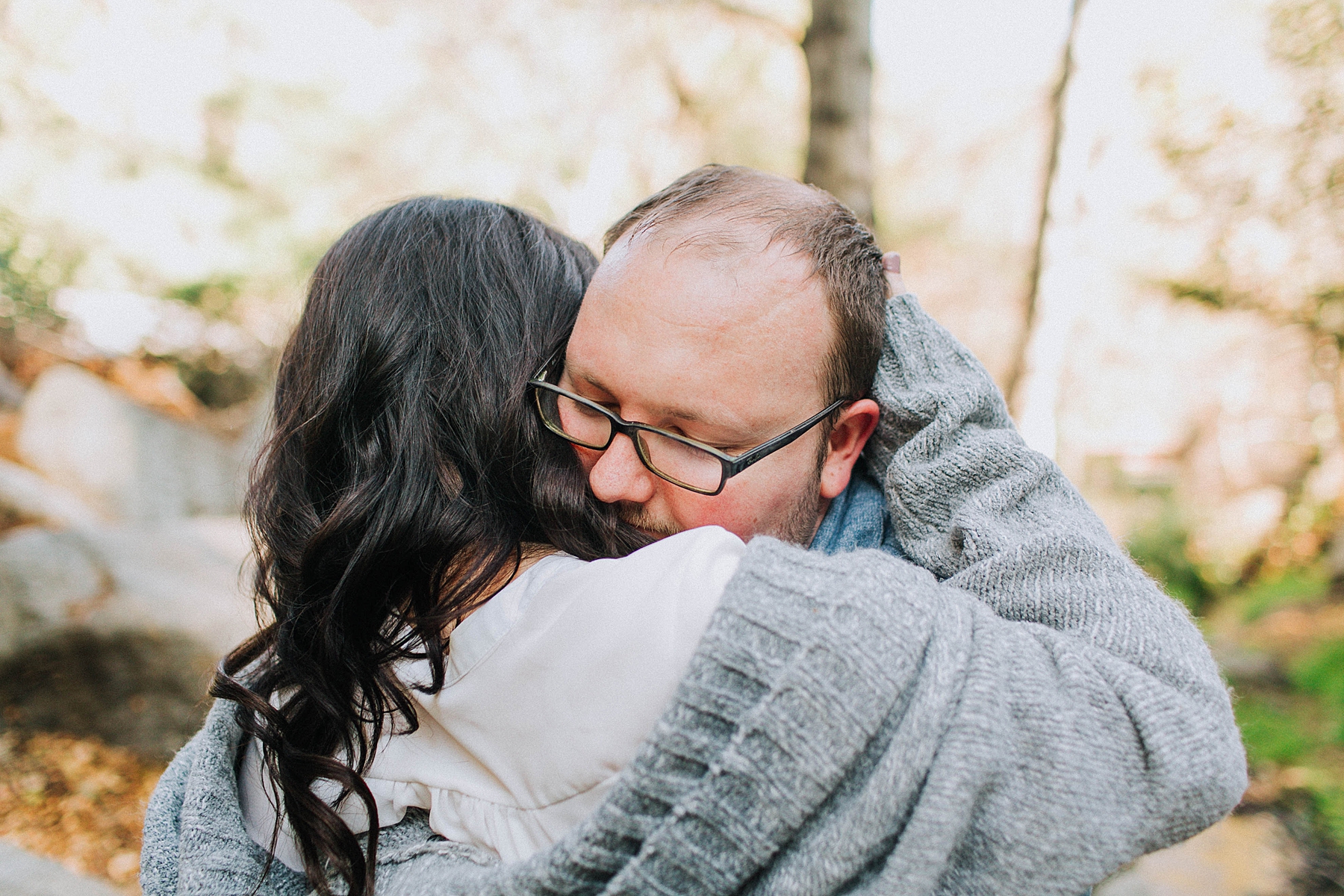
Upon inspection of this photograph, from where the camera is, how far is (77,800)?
3.44m

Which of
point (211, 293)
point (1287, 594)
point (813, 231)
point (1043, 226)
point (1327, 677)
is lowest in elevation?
point (1287, 594)

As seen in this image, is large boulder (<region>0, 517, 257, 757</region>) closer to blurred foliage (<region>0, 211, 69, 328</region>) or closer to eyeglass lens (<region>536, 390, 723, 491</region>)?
eyeglass lens (<region>536, 390, 723, 491</region>)

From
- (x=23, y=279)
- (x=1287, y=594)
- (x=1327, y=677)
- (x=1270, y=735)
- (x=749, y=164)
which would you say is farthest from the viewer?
(x=749, y=164)

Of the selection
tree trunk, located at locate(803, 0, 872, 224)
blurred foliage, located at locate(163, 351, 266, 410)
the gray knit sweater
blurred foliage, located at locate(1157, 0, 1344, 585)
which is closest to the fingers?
the gray knit sweater

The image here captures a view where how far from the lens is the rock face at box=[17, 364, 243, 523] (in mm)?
6328

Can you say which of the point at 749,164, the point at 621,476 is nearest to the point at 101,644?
the point at 621,476

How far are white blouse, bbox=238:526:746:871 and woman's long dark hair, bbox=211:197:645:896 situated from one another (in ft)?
0.31

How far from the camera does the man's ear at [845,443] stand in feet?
5.74

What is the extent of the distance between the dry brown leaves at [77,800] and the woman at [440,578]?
2.43m

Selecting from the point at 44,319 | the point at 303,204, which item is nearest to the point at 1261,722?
the point at 44,319

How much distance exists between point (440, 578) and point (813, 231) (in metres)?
1.02

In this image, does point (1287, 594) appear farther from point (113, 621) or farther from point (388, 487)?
point (113, 621)

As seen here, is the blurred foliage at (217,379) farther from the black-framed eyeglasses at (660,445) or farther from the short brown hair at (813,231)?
the black-framed eyeglasses at (660,445)

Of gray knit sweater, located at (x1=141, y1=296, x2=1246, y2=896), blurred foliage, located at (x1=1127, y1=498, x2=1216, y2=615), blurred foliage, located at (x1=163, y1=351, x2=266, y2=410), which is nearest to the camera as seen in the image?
gray knit sweater, located at (x1=141, y1=296, x2=1246, y2=896)
